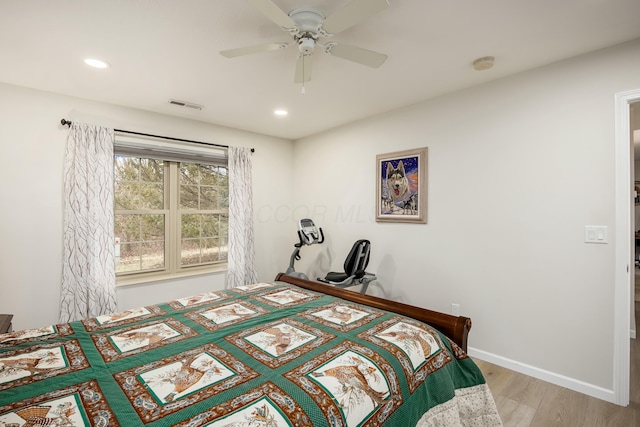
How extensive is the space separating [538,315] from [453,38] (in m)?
2.19

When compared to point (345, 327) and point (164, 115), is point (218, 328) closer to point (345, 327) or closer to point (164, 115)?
point (345, 327)

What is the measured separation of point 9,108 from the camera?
2.71 meters

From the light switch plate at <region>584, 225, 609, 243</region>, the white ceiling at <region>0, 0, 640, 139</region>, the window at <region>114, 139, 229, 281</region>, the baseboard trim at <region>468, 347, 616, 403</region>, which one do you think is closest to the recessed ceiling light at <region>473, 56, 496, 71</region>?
the white ceiling at <region>0, 0, 640, 139</region>

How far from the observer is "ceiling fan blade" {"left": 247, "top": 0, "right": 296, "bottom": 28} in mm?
1420

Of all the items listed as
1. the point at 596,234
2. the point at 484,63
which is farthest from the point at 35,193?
the point at 596,234

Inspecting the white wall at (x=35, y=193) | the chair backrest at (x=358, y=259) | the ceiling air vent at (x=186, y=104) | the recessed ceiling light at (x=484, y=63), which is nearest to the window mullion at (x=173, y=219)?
the white wall at (x=35, y=193)

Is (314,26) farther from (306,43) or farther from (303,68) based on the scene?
(303,68)

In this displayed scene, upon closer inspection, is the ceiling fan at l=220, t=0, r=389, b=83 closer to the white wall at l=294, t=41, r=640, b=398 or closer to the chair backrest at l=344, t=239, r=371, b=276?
the white wall at l=294, t=41, r=640, b=398

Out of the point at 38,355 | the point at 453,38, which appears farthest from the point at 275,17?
the point at 38,355

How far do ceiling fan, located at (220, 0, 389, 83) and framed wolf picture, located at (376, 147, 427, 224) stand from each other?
153cm

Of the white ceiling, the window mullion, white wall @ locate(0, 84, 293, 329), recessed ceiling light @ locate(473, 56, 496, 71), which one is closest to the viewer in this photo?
the white ceiling

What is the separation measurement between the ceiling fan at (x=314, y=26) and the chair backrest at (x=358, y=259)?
1.95 metres

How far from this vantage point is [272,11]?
1.51 meters

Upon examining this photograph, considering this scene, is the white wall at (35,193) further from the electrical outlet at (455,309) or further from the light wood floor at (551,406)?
the light wood floor at (551,406)
